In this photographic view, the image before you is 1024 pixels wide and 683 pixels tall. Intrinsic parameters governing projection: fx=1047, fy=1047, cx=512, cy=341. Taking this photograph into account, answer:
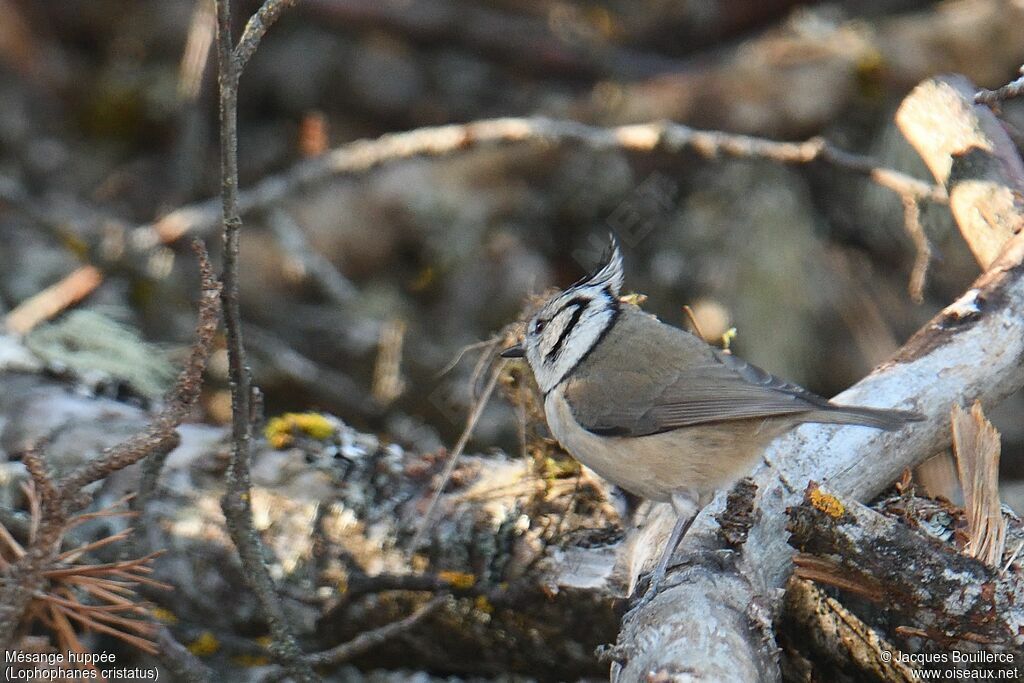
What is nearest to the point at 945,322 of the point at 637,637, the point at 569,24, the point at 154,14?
the point at 637,637

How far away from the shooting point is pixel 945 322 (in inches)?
109

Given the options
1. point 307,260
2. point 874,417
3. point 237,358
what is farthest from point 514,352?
point 307,260

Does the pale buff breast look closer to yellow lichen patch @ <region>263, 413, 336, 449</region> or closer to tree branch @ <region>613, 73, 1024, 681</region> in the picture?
tree branch @ <region>613, 73, 1024, 681</region>

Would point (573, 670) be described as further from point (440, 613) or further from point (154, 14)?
point (154, 14)

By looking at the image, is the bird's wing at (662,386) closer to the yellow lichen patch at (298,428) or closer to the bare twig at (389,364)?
the yellow lichen patch at (298,428)

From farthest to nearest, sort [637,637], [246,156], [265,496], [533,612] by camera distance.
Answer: [246,156] < [265,496] < [533,612] < [637,637]

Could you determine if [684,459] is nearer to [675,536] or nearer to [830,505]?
[675,536]

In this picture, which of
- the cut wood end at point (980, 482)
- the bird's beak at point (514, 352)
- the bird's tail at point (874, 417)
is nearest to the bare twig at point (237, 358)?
the bird's beak at point (514, 352)

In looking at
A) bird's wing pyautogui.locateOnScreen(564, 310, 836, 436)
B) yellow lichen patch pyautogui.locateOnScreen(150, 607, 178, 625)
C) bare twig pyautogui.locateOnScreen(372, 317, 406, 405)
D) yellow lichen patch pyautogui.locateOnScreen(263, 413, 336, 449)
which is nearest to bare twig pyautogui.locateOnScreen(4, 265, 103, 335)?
bare twig pyautogui.locateOnScreen(372, 317, 406, 405)

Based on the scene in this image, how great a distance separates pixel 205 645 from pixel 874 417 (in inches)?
71.6

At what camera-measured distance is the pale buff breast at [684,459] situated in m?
2.61

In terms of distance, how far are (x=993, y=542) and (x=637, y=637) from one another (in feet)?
2.61

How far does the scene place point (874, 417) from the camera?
2352mm

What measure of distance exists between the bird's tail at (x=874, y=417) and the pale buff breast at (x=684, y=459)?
0.80 feet
